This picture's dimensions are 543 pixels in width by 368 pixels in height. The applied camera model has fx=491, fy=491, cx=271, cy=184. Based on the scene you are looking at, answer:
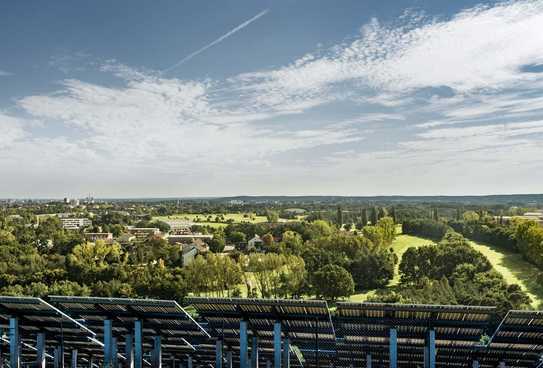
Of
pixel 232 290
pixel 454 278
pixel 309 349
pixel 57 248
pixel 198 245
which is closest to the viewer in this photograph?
pixel 309 349

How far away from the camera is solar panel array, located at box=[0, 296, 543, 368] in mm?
14289

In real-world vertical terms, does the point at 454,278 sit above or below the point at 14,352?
below

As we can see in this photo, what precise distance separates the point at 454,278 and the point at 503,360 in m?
35.9

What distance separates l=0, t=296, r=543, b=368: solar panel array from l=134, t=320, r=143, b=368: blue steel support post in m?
0.23

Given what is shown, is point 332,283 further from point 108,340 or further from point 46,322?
point 46,322

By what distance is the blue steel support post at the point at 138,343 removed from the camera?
1603 centimetres

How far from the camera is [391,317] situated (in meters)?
14.5

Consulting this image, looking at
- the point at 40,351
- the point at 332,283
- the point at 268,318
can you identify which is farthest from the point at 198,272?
the point at 268,318

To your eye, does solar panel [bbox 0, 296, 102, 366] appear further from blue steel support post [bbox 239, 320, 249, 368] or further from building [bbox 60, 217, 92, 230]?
building [bbox 60, 217, 92, 230]

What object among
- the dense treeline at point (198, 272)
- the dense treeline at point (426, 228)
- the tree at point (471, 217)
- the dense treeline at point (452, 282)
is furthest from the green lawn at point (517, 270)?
the tree at point (471, 217)

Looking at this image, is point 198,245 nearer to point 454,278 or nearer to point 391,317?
point 454,278

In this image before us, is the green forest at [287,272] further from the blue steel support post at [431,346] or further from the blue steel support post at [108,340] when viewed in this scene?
the blue steel support post at [108,340]

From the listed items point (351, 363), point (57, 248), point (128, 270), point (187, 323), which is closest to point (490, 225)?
point (128, 270)

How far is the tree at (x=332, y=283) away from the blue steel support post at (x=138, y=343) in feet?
120
